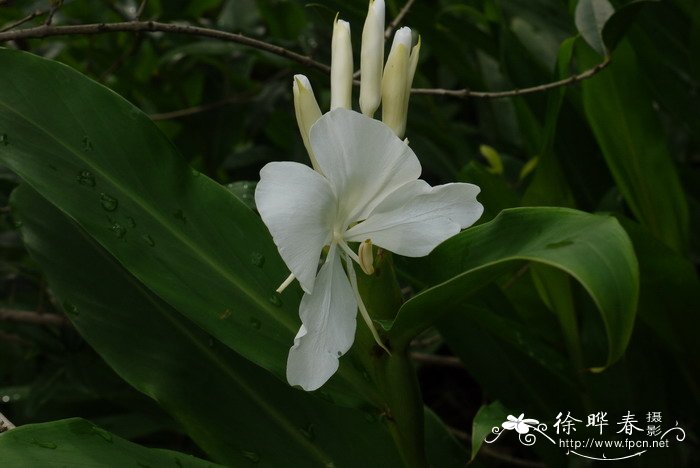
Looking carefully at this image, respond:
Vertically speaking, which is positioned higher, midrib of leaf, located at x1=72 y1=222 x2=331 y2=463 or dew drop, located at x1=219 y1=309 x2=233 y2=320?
dew drop, located at x1=219 y1=309 x2=233 y2=320

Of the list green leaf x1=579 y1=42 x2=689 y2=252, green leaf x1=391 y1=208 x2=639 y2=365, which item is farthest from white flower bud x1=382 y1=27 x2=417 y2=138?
green leaf x1=579 y1=42 x2=689 y2=252

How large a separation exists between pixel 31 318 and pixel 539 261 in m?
0.76

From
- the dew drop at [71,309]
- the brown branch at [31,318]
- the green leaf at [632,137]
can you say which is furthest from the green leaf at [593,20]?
the brown branch at [31,318]

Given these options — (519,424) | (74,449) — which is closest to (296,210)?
(74,449)

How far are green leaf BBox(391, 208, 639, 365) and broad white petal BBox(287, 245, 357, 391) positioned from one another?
0.05 metres

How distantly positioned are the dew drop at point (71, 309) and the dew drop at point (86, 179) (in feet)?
0.42

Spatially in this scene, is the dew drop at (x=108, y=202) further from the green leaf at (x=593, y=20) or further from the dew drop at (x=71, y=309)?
the green leaf at (x=593, y=20)

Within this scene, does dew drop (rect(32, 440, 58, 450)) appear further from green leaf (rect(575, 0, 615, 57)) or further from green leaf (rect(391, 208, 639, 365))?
green leaf (rect(575, 0, 615, 57))

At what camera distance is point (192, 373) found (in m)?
0.78

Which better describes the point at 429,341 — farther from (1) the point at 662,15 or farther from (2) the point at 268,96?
(1) the point at 662,15

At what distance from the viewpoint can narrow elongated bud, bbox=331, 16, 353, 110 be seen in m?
0.63

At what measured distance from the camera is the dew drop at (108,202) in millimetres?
691

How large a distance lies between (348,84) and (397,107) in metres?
0.04

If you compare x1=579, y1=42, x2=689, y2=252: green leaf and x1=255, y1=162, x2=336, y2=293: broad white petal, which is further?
x1=579, y1=42, x2=689, y2=252: green leaf
